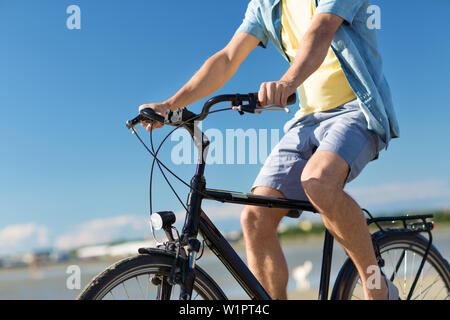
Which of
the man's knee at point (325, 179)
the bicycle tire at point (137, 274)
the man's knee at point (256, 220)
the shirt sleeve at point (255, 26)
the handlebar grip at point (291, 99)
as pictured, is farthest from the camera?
the shirt sleeve at point (255, 26)

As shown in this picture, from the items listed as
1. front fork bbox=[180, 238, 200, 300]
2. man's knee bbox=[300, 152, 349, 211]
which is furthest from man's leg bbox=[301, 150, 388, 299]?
front fork bbox=[180, 238, 200, 300]

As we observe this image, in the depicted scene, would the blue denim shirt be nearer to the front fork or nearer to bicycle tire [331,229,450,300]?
bicycle tire [331,229,450,300]

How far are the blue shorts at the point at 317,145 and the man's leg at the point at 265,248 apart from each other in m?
0.07

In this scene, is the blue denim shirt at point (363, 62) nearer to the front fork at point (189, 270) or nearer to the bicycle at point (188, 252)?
the bicycle at point (188, 252)

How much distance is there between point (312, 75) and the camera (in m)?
2.10

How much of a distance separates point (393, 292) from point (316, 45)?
1046 millimetres

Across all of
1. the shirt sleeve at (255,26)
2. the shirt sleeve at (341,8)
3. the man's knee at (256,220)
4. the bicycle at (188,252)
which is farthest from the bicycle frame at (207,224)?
the shirt sleeve at (255,26)

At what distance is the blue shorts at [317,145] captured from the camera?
1.86 metres

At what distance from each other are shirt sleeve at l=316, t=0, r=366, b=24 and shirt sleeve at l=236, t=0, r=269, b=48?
405 mm

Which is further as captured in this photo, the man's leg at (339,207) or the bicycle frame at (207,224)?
the man's leg at (339,207)

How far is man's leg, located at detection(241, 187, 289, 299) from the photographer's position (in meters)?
1.99

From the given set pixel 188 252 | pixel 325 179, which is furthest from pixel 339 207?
pixel 188 252
